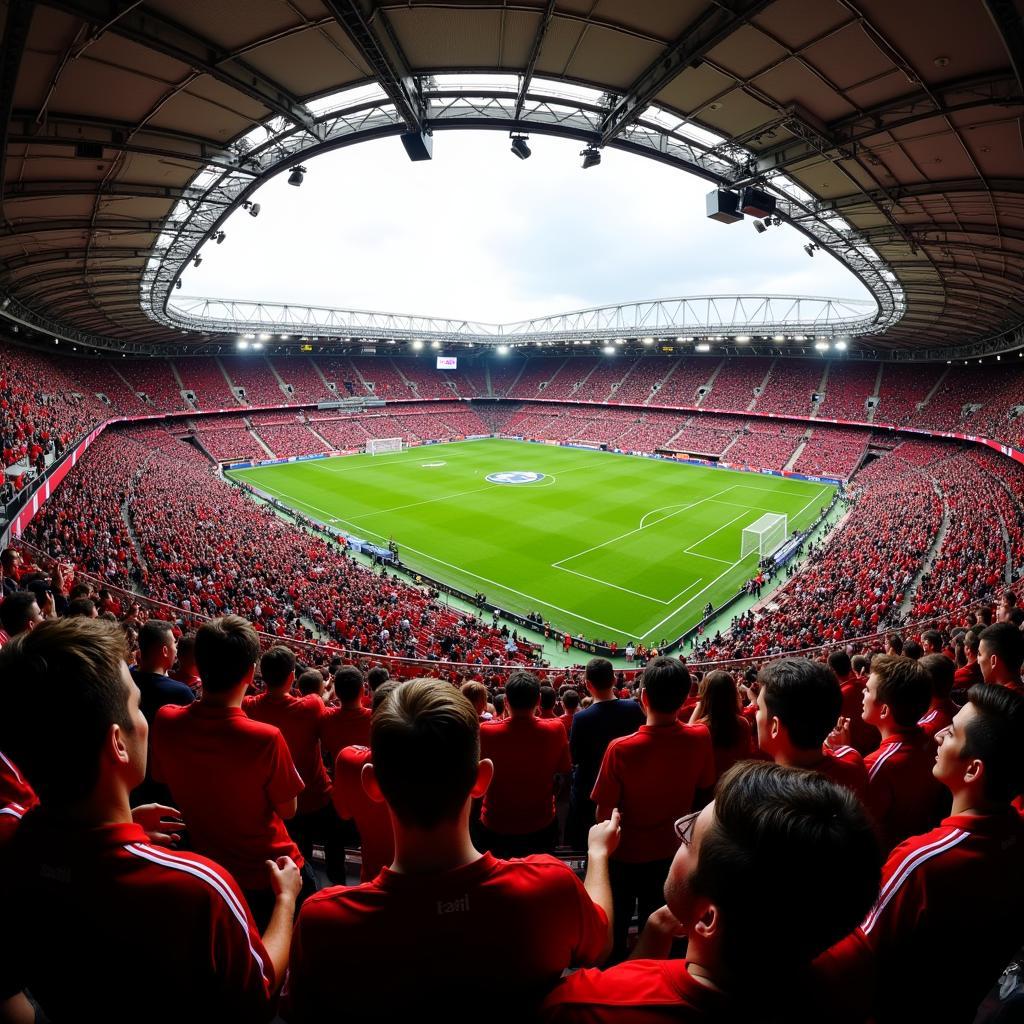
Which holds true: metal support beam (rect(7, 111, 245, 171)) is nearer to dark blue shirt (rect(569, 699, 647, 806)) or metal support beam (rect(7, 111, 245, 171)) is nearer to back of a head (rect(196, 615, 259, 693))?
back of a head (rect(196, 615, 259, 693))

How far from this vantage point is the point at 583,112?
40.0ft

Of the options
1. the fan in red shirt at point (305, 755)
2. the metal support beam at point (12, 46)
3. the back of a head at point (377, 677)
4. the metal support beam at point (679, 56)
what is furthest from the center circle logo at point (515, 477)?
the fan in red shirt at point (305, 755)

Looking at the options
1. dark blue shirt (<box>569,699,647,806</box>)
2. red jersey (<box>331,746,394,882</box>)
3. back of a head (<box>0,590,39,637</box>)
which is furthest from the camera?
back of a head (<box>0,590,39,637</box>)

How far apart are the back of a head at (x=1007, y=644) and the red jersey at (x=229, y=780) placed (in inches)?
246

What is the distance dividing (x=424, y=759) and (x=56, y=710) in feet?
3.89

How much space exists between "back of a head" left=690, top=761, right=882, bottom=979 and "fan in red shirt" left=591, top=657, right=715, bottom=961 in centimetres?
212

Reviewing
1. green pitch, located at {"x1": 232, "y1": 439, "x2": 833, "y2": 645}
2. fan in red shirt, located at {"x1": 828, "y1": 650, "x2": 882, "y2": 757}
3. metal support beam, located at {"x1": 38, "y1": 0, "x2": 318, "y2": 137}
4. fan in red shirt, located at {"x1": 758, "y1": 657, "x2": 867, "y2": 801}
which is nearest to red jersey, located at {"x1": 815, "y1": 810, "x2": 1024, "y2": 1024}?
fan in red shirt, located at {"x1": 758, "y1": 657, "x2": 867, "y2": 801}

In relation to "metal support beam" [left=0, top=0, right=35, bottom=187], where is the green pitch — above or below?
below

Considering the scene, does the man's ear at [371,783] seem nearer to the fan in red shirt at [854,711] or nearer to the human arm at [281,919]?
the human arm at [281,919]

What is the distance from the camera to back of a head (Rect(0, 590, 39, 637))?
200 inches

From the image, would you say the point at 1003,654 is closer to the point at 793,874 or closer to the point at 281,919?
the point at 793,874

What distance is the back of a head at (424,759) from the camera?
1774mm

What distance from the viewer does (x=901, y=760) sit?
151 inches

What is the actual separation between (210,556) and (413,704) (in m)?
22.8
